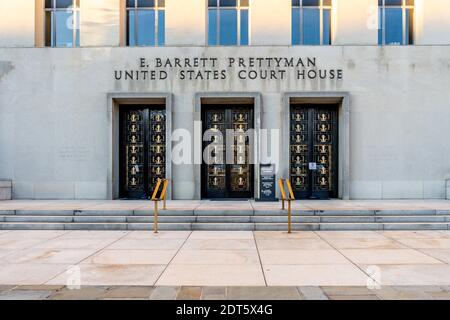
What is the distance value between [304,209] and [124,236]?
5.53m

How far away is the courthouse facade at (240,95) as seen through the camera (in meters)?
12.9

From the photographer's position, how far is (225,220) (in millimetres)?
9570

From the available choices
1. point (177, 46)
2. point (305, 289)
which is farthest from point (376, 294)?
point (177, 46)

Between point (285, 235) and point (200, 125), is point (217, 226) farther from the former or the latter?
point (200, 125)

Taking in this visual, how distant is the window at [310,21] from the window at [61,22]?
31.2 feet

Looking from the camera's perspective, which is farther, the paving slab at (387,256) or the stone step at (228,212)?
the stone step at (228,212)

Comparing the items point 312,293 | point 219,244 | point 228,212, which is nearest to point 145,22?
point 228,212

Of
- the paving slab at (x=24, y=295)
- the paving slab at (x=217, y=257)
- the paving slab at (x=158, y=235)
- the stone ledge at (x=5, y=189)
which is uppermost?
the stone ledge at (x=5, y=189)

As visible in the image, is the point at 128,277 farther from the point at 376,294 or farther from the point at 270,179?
the point at 270,179

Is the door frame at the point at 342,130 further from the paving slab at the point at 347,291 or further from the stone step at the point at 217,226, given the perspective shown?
the paving slab at the point at 347,291

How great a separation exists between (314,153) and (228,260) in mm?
8541

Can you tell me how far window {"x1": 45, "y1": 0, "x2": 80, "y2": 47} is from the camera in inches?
543

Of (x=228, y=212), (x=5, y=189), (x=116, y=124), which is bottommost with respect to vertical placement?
(x=228, y=212)

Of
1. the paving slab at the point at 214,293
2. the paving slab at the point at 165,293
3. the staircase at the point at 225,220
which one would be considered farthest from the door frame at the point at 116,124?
the paving slab at the point at 214,293
